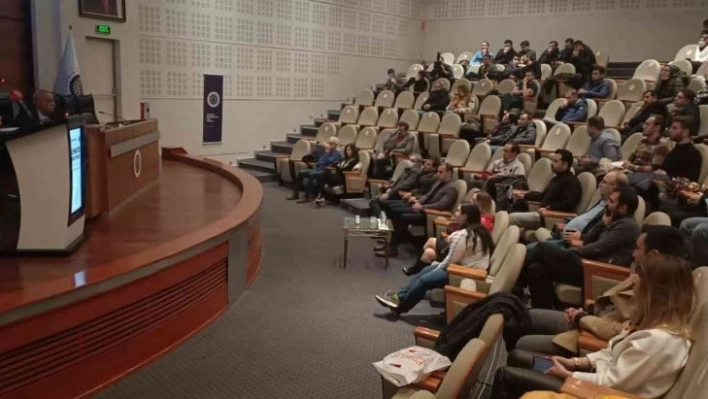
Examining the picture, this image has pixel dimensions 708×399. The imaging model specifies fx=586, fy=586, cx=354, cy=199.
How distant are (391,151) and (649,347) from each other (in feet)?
19.9

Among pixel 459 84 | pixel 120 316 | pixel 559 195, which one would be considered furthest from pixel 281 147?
pixel 120 316

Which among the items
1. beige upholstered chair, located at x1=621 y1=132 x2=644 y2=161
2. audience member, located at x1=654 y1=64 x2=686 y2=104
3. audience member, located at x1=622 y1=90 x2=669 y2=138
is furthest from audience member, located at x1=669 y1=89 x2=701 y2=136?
A: audience member, located at x1=654 y1=64 x2=686 y2=104

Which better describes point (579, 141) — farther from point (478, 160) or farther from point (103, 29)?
point (103, 29)

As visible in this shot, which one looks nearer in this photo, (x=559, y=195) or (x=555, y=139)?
(x=559, y=195)

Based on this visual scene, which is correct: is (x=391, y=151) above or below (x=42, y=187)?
below

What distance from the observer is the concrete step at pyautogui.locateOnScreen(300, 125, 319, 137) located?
10.8m

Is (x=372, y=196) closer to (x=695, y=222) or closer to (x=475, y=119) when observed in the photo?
(x=475, y=119)

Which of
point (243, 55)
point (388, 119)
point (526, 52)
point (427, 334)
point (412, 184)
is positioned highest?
point (526, 52)

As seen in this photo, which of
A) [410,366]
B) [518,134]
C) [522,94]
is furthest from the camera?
[522,94]

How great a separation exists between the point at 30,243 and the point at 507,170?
451 centimetres

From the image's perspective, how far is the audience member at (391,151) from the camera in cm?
773

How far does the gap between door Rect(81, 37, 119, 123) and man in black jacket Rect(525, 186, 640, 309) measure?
628 cm

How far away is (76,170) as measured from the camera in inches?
124

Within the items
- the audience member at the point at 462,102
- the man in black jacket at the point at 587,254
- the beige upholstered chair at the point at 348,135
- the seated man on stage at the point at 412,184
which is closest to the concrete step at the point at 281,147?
the beige upholstered chair at the point at 348,135
